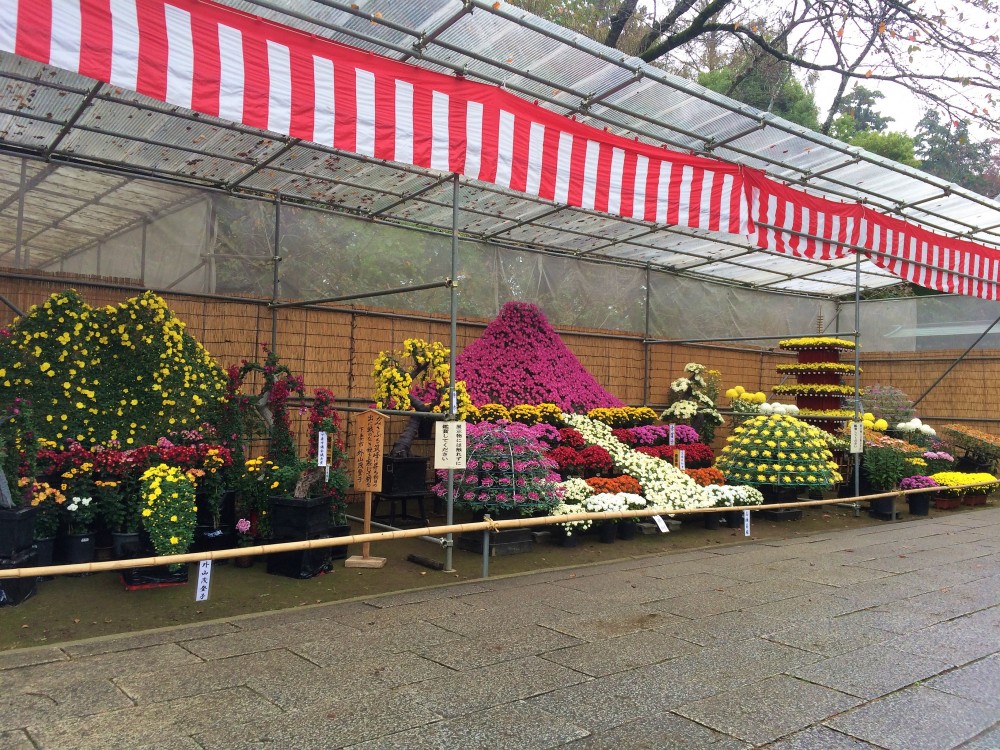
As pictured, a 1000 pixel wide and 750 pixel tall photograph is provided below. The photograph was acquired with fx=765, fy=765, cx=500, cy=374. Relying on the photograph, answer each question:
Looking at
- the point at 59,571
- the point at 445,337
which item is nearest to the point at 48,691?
the point at 59,571

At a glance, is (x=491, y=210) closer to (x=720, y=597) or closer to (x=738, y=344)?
(x=720, y=597)

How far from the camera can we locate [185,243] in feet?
26.7

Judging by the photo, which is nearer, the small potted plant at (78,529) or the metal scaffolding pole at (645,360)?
the small potted plant at (78,529)

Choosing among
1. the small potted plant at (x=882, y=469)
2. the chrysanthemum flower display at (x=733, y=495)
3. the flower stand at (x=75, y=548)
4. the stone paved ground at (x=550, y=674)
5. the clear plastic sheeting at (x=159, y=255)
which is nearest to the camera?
the stone paved ground at (x=550, y=674)

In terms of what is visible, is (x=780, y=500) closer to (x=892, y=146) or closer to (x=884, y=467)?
(x=884, y=467)

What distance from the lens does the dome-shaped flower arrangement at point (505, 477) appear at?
731 centimetres

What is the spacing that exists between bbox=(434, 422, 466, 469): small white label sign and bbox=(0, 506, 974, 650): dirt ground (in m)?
0.94

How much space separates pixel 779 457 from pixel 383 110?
264 inches

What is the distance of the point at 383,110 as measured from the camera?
607 centimetres

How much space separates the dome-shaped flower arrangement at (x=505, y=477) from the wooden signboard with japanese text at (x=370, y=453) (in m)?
0.89

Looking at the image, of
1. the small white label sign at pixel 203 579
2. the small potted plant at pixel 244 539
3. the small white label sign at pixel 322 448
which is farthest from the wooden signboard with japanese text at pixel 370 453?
the small white label sign at pixel 203 579

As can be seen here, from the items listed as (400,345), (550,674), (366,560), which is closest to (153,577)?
(366,560)

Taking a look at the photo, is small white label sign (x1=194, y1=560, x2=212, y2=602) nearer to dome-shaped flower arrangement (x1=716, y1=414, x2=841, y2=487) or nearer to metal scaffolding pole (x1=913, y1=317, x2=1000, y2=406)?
dome-shaped flower arrangement (x1=716, y1=414, x2=841, y2=487)

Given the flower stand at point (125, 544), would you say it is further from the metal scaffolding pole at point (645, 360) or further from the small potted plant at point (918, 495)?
the small potted plant at point (918, 495)
